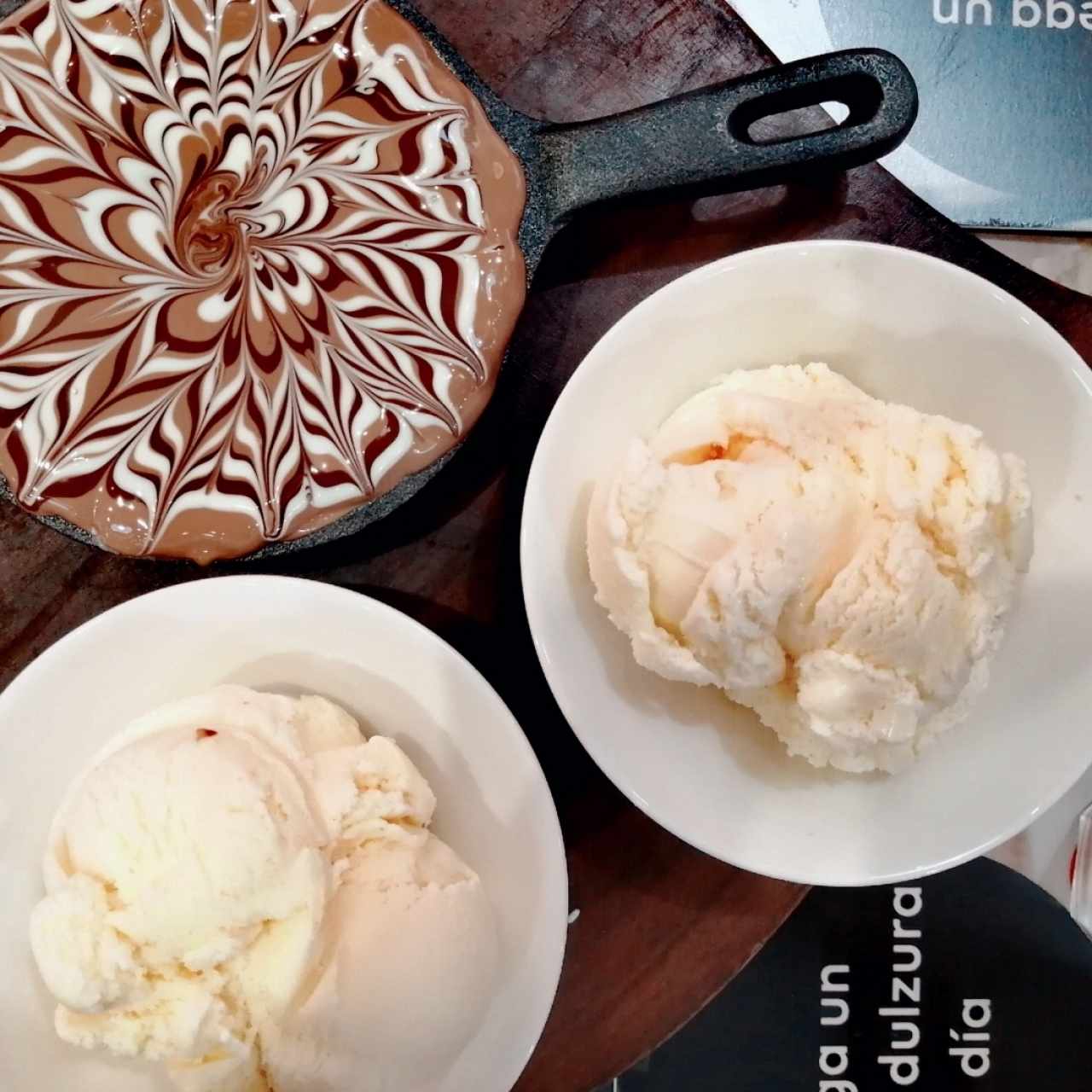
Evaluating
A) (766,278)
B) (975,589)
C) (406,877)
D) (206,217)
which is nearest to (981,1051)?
(975,589)

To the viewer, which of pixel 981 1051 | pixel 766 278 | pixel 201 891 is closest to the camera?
pixel 201 891

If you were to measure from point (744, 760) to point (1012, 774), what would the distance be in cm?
23

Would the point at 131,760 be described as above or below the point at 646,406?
below

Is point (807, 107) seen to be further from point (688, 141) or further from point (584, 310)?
point (584, 310)

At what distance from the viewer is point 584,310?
100cm

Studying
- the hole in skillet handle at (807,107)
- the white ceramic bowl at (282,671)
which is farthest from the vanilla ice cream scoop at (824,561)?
the hole in skillet handle at (807,107)

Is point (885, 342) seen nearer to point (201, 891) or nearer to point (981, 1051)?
point (201, 891)

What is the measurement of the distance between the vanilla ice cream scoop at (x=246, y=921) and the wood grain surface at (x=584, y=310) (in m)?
0.21

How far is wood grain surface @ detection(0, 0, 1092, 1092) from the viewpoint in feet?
3.26

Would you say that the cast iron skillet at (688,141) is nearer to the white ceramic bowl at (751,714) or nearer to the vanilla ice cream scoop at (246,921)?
the white ceramic bowl at (751,714)

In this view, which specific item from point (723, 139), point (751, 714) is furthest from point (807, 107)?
point (751, 714)

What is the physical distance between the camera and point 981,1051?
1.38 metres

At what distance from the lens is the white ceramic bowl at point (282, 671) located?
0.84m

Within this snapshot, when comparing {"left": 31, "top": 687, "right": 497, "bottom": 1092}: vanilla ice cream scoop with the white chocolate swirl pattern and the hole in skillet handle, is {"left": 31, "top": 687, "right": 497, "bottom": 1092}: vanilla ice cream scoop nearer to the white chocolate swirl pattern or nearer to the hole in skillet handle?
the white chocolate swirl pattern
